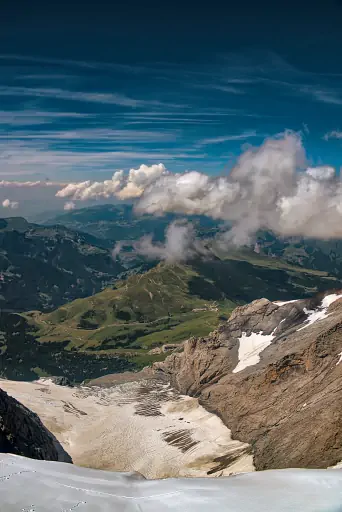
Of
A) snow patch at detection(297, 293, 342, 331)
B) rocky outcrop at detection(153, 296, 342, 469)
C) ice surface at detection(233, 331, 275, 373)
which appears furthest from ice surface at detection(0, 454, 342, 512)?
snow patch at detection(297, 293, 342, 331)

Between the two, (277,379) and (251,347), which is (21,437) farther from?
(251,347)

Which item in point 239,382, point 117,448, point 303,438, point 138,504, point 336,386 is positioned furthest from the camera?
point 239,382

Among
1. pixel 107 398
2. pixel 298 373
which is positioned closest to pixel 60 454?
pixel 107 398

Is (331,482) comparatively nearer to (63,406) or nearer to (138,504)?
(138,504)

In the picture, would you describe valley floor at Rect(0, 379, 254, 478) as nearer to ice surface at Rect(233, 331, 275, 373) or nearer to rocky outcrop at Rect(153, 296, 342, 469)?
rocky outcrop at Rect(153, 296, 342, 469)

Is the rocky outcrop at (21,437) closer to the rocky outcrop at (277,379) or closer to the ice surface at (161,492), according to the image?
the rocky outcrop at (277,379)

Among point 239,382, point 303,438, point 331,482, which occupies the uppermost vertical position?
point 331,482

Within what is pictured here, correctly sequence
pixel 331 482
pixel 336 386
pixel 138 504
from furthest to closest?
pixel 336 386 < pixel 331 482 < pixel 138 504
